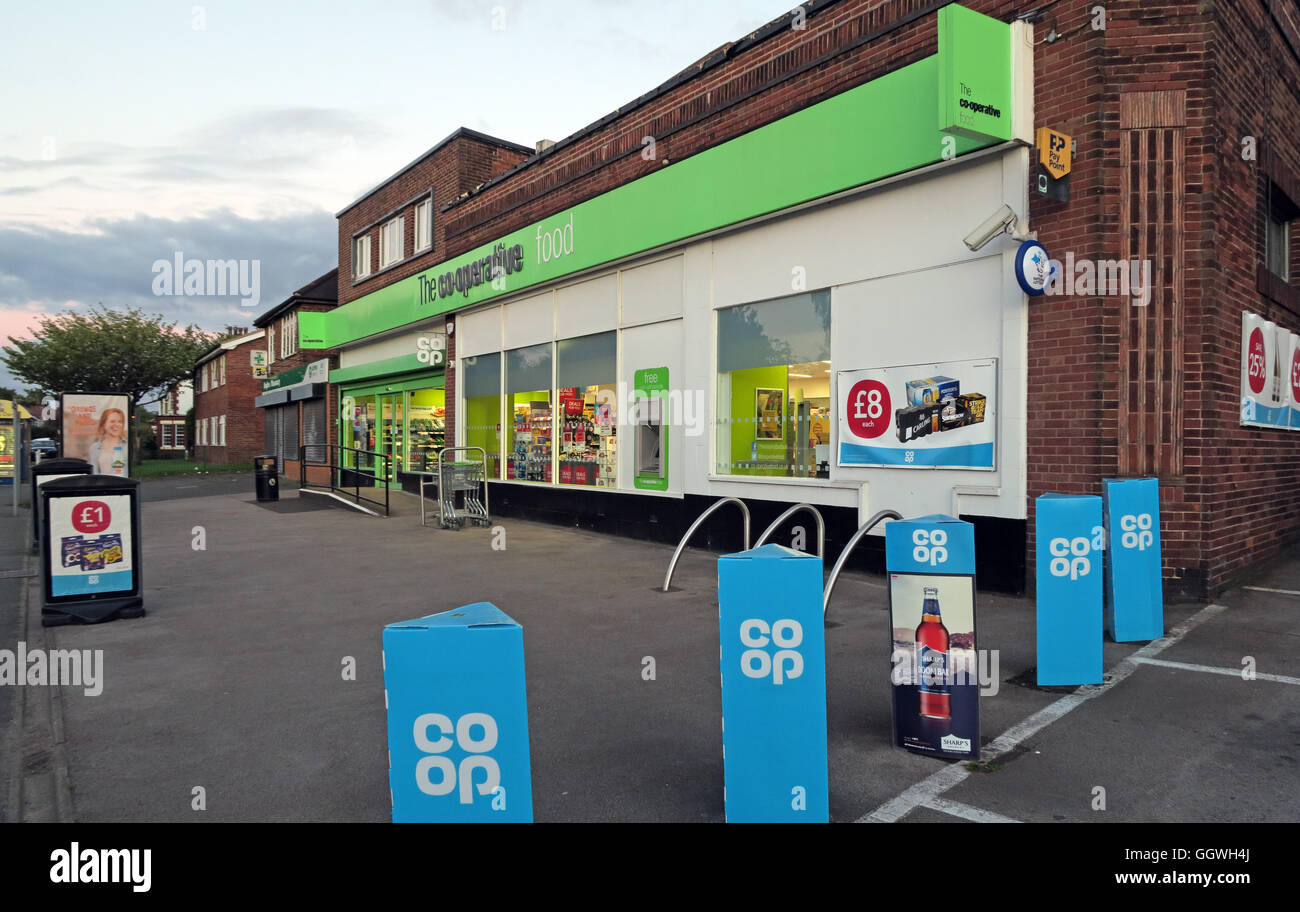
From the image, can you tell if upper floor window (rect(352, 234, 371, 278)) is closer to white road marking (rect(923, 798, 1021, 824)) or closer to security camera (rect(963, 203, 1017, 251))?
security camera (rect(963, 203, 1017, 251))

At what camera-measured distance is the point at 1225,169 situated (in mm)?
7422

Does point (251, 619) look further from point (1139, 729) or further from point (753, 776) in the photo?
point (1139, 729)

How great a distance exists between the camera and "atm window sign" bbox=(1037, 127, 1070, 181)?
717cm

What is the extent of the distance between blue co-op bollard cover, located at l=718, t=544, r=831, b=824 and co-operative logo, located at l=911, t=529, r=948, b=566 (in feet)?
3.81

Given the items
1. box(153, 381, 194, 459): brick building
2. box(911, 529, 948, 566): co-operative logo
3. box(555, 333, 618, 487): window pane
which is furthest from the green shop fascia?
box(153, 381, 194, 459): brick building

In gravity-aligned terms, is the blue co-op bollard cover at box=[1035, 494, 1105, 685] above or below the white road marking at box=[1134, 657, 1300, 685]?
above

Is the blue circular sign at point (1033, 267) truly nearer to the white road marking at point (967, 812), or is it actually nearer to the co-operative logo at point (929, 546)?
the co-operative logo at point (929, 546)

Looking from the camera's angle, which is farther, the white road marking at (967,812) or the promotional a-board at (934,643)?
the promotional a-board at (934,643)

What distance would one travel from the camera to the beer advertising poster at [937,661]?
13.2ft

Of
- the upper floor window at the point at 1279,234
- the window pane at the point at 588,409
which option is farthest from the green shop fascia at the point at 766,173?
the upper floor window at the point at 1279,234

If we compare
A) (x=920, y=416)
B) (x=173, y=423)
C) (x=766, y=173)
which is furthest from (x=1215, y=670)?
(x=173, y=423)

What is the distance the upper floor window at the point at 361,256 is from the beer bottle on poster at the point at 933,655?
20.7 metres

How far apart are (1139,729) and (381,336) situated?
64.6 ft
